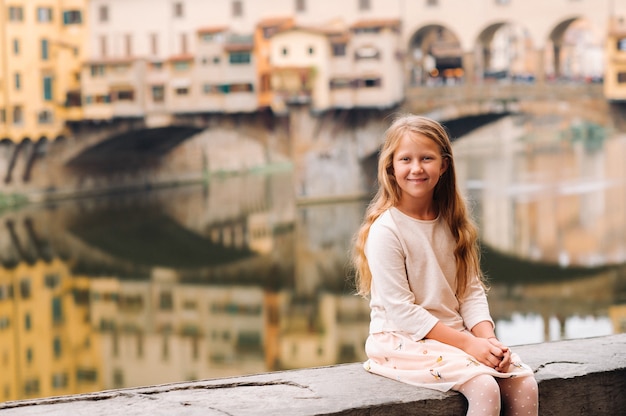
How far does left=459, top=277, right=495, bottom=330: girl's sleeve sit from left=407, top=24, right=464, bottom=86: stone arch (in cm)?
1193

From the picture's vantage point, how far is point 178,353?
591 cm

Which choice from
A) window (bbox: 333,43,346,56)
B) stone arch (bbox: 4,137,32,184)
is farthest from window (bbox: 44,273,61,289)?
window (bbox: 333,43,346,56)

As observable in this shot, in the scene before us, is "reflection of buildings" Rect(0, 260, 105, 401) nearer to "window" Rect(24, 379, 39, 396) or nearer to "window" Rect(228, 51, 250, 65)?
"window" Rect(24, 379, 39, 396)

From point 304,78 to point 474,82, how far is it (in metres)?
2.24

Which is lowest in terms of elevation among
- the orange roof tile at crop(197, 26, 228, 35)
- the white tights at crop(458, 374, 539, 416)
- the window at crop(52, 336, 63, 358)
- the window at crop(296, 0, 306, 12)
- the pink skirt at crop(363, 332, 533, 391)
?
the window at crop(52, 336, 63, 358)

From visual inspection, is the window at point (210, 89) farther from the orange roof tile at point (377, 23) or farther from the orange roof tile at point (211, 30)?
the orange roof tile at point (377, 23)

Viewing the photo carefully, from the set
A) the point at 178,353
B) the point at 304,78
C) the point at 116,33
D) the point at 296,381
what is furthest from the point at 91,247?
the point at 296,381

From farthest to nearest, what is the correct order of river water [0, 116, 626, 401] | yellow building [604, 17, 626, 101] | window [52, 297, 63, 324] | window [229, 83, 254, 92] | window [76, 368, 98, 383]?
window [229, 83, 254, 92], yellow building [604, 17, 626, 101], window [52, 297, 63, 324], river water [0, 116, 626, 401], window [76, 368, 98, 383]

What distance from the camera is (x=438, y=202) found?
3.88ft

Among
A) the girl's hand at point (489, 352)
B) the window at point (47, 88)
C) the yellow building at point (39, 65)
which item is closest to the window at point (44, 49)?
the yellow building at point (39, 65)

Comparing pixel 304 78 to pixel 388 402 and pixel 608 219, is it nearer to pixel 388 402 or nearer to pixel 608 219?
pixel 608 219

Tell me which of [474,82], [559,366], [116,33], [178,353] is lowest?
[178,353]

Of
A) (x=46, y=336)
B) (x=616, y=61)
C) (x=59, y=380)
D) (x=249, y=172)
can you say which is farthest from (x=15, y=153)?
(x=59, y=380)

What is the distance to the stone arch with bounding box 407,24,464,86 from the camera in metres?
13.3
